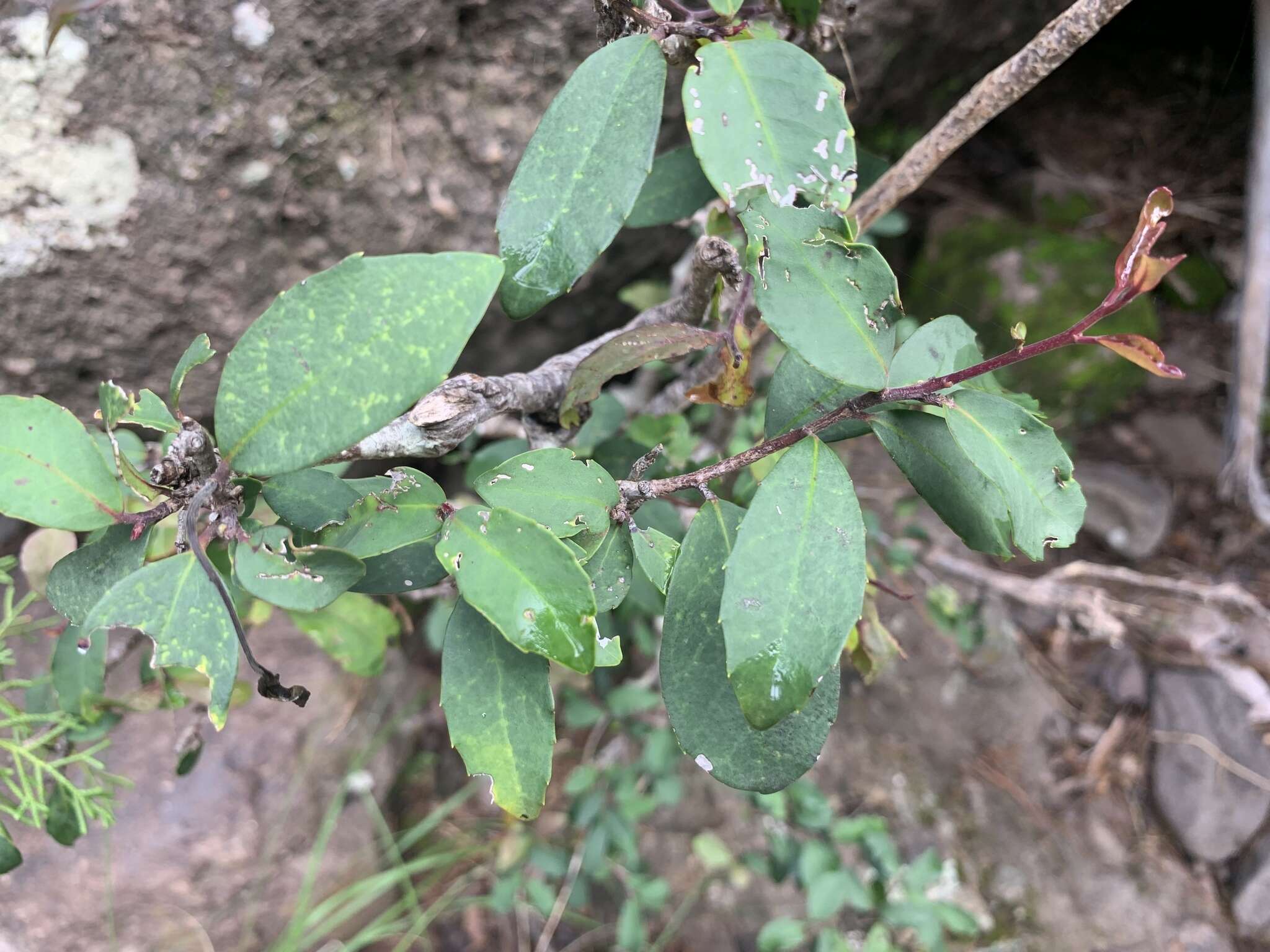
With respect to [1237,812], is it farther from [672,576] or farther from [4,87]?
[4,87]

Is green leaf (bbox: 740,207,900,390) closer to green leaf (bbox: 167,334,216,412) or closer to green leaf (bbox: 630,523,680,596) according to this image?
green leaf (bbox: 630,523,680,596)

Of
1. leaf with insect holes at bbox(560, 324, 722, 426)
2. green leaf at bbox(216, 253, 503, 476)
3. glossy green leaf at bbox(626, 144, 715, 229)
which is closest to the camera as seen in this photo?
green leaf at bbox(216, 253, 503, 476)

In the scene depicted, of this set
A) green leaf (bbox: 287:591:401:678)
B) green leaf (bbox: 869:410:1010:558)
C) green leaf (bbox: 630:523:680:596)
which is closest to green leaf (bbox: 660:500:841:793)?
green leaf (bbox: 630:523:680:596)

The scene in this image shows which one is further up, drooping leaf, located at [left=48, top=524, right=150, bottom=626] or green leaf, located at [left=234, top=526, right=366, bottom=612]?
drooping leaf, located at [left=48, top=524, right=150, bottom=626]

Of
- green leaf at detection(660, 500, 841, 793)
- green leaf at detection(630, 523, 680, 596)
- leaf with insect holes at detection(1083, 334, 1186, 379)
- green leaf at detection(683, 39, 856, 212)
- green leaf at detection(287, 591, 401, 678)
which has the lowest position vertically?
green leaf at detection(287, 591, 401, 678)

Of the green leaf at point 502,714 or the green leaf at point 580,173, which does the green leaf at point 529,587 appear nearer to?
the green leaf at point 502,714

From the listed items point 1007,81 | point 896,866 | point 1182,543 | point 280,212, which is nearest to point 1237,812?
point 1182,543

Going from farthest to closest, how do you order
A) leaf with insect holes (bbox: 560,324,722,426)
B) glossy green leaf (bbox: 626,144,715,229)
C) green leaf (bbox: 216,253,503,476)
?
1. glossy green leaf (bbox: 626,144,715,229)
2. leaf with insect holes (bbox: 560,324,722,426)
3. green leaf (bbox: 216,253,503,476)
